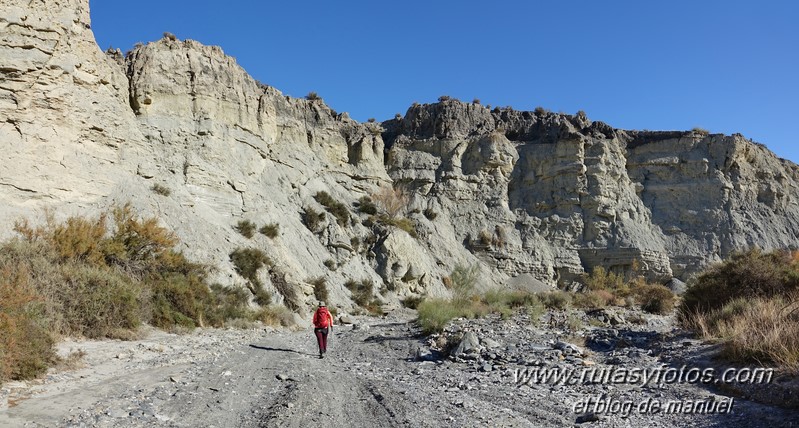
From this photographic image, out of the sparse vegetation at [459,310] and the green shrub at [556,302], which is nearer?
the sparse vegetation at [459,310]

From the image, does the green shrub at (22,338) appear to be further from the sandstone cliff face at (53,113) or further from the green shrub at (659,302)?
the green shrub at (659,302)

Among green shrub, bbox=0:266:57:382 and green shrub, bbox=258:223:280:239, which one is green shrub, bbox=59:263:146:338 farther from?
green shrub, bbox=258:223:280:239

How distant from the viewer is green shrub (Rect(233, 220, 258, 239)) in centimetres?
2384

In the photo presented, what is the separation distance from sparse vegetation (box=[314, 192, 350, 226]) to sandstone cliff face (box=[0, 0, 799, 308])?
0.53 meters

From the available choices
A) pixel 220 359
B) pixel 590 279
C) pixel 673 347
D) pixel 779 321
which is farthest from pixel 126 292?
pixel 590 279

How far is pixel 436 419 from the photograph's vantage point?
6.17m

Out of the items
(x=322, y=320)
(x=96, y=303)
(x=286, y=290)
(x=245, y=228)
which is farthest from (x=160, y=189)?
(x=322, y=320)

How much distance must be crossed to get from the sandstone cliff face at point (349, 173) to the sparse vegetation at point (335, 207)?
53 centimetres

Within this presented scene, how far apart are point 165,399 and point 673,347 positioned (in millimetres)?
9095

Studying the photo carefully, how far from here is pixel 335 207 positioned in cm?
3183

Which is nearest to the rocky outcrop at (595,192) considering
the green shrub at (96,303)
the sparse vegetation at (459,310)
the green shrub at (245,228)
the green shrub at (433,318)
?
the sparse vegetation at (459,310)

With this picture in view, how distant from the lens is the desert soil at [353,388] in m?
6.10

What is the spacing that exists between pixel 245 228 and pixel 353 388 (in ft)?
56.8

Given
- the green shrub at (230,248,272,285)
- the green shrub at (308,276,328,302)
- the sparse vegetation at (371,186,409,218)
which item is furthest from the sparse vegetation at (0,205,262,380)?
the sparse vegetation at (371,186,409,218)
